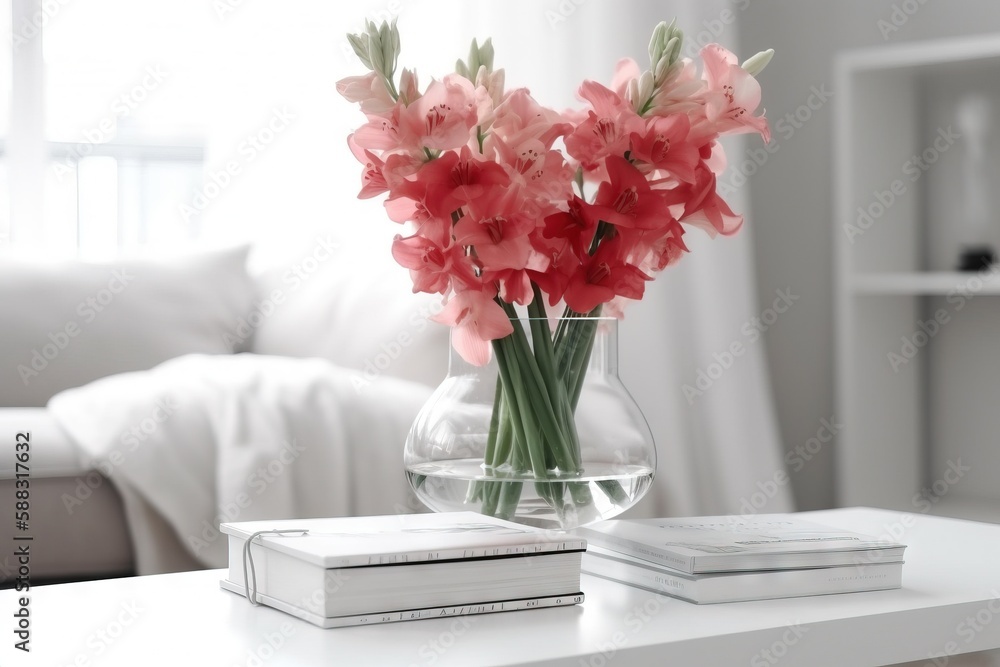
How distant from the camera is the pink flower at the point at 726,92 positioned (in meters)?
0.90

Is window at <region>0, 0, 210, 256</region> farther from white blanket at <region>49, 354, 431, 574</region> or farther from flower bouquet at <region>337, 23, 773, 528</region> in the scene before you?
flower bouquet at <region>337, 23, 773, 528</region>

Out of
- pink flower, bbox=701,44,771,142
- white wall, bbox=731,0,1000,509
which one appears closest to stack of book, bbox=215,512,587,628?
pink flower, bbox=701,44,771,142

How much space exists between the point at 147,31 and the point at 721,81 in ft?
7.23

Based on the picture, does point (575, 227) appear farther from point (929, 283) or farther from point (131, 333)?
point (929, 283)

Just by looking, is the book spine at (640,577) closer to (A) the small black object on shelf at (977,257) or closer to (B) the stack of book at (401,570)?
(B) the stack of book at (401,570)

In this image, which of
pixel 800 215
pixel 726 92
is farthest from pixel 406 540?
pixel 800 215

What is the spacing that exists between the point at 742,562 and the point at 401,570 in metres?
0.27

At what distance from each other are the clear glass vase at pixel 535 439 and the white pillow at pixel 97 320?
1394mm

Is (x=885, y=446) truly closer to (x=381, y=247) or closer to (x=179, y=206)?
(x=381, y=247)

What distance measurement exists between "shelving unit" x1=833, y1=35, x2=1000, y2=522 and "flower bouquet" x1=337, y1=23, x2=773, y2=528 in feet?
5.98

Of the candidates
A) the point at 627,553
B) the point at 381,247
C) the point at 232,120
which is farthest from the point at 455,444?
the point at 232,120

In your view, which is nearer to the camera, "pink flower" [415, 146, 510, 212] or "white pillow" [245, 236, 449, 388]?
"pink flower" [415, 146, 510, 212]

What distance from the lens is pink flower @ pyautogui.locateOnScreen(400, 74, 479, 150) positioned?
0.82 m

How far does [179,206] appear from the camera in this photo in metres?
2.70
